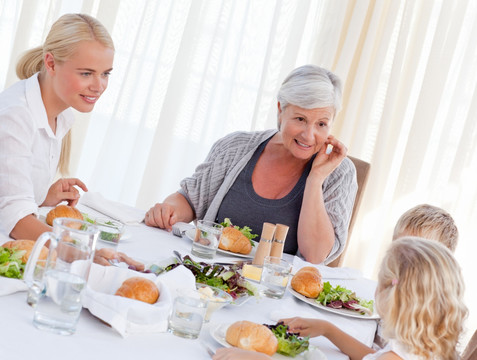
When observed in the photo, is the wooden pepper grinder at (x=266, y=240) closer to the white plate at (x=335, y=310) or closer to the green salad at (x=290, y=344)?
the white plate at (x=335, y=310)

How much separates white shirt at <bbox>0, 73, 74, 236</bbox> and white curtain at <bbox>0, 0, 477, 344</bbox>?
6.90 ft

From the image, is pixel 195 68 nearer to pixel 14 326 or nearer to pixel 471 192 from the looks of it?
pixel 471 192

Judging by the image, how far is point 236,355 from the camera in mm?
1084

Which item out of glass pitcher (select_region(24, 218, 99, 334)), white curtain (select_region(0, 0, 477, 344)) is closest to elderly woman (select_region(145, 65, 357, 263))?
glass pitcher (select_region(24, 218, 99, 334))

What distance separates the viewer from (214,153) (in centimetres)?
252

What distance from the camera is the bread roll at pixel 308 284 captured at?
5.38 feet

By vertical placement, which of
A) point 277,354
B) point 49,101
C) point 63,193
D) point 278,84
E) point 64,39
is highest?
point 278,84

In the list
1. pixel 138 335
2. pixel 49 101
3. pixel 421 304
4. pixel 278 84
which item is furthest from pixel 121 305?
pixel 278 84

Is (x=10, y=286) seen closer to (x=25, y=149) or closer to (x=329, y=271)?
(x=25, y=149)

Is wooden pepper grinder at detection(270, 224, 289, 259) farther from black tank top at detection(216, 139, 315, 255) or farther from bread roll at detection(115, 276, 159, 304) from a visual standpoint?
bread roll at detection(115, 276, 159, 304)

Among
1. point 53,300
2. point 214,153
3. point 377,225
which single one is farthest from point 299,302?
point 377,225

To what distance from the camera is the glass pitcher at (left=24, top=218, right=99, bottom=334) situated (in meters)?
0.97

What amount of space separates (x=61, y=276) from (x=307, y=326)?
1.97ft

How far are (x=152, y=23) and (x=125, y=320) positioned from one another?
10.8 feet
